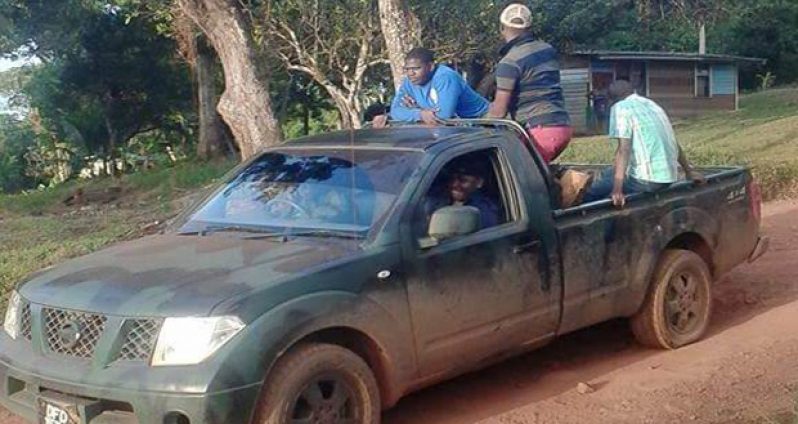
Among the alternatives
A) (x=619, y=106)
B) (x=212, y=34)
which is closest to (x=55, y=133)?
(x=212, y=34)

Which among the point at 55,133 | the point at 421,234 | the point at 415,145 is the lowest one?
the point at 55,133

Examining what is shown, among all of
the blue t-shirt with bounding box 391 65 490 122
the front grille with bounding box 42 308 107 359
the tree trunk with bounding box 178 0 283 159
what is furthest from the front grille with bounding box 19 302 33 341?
the tree trunk with bounding box 178 0 283 159

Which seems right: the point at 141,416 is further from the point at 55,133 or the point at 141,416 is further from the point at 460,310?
the point at 55,133

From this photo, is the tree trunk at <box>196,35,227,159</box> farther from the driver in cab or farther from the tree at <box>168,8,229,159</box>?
the driver in cab

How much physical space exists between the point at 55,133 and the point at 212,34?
22439 millimetres

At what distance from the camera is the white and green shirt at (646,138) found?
720 cm

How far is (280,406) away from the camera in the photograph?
4785 millimetres

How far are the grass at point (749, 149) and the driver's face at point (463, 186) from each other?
26.4 ft

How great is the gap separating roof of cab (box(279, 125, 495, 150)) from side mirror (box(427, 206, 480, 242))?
0.56m

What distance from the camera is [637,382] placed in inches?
253

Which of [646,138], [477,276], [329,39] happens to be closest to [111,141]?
[329,39]

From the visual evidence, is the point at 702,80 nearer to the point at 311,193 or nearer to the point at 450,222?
the point at 311,193

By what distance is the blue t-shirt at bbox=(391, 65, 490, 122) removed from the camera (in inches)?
289

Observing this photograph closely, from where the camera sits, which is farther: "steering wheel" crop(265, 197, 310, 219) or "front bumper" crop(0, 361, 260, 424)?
"steering wheel" crop(265, 197, 310, 219)
